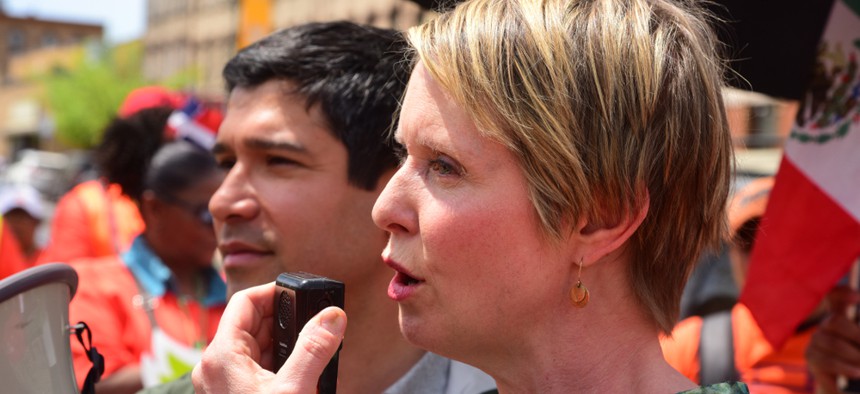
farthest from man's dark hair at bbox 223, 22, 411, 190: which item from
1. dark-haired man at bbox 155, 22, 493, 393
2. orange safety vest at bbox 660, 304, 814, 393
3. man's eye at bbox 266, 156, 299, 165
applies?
orange safety vest at bbox 660, 304, 814, 393

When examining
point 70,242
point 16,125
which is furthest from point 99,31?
point 70,242

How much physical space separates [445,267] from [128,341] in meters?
2.36

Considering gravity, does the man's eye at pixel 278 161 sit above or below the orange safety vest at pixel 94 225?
above

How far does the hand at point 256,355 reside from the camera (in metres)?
1.33

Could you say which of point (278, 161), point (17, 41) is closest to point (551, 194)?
point (278, 161)

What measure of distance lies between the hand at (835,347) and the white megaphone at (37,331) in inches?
76.1

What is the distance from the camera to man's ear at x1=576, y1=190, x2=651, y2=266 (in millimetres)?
1396

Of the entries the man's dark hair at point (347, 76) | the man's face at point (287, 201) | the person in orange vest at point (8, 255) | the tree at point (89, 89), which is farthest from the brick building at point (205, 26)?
the man's face at point (287, 201)

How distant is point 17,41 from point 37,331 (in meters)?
70.3

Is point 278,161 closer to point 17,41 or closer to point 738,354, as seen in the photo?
point 738,354

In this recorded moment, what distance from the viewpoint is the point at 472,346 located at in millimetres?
1448

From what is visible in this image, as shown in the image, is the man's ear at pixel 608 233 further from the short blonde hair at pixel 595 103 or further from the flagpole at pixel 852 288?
the flagpole at pixel 852 288

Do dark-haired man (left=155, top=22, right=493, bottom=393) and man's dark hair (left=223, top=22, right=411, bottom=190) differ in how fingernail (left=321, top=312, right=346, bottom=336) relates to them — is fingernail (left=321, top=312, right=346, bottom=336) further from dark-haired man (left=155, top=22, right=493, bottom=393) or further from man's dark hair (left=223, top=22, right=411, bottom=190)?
man's dark hair (left=223, top=22, right=411, bottom=190)

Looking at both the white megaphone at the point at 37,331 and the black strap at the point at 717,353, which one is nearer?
the white megaphone at the point at 37,331
